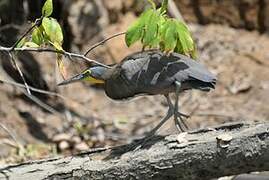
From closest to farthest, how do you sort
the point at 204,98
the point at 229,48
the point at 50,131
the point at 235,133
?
the point at 235,133 → the point at 50,131 → the point at 204,98 → the point at 229,48

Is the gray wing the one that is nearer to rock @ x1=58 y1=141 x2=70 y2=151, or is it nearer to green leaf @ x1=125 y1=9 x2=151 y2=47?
green leaf @ x1=125 y1=9 x2=151 y2=47

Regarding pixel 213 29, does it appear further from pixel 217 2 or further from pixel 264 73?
pixel 264 73

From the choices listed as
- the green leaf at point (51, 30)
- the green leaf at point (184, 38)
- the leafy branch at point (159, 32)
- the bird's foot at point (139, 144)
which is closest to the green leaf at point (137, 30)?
the leafy branch at point (159, 32)

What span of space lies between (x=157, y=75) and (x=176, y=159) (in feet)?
1.10

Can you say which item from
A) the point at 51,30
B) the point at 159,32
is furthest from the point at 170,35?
the point at 51,30

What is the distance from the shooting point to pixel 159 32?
7.84ft

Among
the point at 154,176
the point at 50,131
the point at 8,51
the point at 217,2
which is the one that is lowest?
the point at 154,176

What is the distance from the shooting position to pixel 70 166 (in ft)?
8.41

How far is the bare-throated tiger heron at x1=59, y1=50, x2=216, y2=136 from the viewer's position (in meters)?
2.50

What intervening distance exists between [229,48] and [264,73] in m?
0.51

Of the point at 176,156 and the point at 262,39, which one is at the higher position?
the point at 262,39

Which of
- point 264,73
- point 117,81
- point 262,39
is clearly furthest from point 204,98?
point 117,81

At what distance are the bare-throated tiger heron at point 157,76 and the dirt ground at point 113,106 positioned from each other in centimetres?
182

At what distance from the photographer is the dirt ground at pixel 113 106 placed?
473cm
